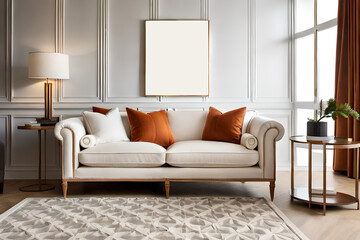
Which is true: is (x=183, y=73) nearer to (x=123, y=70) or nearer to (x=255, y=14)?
(x=123, y=70)

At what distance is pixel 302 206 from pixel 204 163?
0.93 m

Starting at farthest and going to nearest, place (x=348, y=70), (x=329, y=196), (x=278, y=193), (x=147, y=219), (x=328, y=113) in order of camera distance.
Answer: (x=348, y=70)
(x=278, y=193)
(x=329, y=196)
(x=328, y=113)
(x=147, y=219)

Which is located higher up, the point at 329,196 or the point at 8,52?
the point at 8,52

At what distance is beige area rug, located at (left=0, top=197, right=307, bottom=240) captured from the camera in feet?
7.50

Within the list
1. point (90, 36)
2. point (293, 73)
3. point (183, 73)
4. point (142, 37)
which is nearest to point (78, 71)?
point (90, 36)

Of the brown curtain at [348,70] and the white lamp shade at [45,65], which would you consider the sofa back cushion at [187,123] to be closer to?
the brown curtain at [348,70]

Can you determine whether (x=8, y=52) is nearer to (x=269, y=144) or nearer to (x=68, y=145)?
(x=68, y=145)

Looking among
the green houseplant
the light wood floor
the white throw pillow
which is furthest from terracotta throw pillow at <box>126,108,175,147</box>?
the green houseplant

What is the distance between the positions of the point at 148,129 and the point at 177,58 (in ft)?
3.84

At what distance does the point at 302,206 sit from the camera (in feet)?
9.70

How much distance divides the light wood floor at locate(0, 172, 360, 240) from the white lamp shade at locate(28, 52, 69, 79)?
123 cm

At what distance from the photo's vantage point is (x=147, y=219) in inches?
102

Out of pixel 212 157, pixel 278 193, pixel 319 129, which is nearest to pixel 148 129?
pixel 212 157

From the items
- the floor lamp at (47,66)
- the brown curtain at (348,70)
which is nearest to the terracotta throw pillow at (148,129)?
the floor lamp at (47,66)
